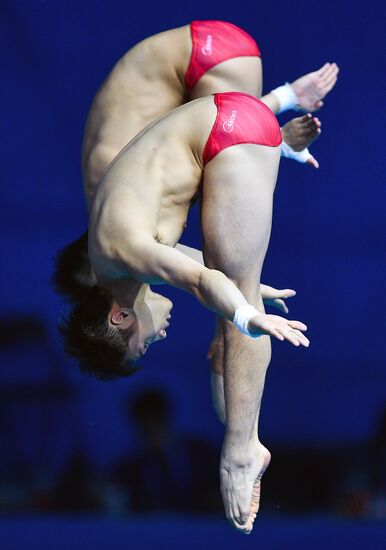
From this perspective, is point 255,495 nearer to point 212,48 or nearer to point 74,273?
point 74,273

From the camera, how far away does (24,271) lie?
12.7 feet

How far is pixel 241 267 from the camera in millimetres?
2707

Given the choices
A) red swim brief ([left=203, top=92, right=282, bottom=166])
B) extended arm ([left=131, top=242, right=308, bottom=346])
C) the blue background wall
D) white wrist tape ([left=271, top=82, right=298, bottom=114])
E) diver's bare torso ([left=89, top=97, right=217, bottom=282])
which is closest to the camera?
extended arm ([left=131, top=242, right=308, bottom=346])

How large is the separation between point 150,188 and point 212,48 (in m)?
0.59

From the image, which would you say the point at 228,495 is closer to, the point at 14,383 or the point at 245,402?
the point at 245,402

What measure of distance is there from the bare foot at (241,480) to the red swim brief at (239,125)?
68 cm

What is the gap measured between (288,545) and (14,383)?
100 cm

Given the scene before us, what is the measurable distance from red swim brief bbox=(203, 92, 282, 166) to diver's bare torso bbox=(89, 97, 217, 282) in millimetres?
20

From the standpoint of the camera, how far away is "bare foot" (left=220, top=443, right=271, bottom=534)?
279 cm

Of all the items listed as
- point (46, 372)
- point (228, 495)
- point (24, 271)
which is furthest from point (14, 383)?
point (228, 495)

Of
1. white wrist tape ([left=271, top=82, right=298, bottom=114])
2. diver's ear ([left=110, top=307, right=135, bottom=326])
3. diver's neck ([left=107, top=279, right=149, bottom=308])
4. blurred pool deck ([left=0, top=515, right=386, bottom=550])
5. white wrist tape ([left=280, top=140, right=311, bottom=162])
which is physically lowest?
blurred pool deck ([left=0, top=515, right=386, bottom=550])

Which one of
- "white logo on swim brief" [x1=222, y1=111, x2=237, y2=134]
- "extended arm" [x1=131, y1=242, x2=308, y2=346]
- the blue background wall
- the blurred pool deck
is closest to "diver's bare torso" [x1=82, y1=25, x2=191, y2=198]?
"white logo on swim brief" [x1=222, y1=111, x2=237, y2=134]

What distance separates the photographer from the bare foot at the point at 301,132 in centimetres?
306

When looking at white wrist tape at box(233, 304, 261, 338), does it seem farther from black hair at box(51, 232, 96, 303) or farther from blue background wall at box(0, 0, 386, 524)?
blue background wall at box(0, 0, 386, 524)
